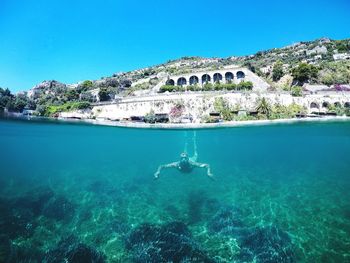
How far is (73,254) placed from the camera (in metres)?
13.2

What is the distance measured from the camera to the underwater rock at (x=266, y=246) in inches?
496

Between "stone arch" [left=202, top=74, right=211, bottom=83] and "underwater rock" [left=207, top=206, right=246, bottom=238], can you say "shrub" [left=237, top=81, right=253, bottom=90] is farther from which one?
"underwater rock" [left=207, top=206, right=246, bottom=238]

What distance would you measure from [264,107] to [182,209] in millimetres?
37557

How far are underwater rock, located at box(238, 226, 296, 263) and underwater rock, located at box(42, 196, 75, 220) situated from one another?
11474mm

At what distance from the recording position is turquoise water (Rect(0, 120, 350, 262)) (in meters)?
13.4

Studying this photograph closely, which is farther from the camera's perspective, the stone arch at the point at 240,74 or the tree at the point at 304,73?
the stone arch at the point at 240,74

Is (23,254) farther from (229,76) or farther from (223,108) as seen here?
(229,76)

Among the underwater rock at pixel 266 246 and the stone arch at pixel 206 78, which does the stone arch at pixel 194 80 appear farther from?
the underwater rock at pixel 266 246

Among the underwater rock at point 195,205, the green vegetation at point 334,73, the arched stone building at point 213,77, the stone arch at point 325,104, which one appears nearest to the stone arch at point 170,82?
the arched stone building at point 213,77

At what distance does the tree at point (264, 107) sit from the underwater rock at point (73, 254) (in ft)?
141

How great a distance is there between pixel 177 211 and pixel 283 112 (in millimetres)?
39555

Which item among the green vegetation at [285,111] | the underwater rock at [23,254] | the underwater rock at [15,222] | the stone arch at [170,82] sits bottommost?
the underwater rock at [23,254]

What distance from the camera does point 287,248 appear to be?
13406mm

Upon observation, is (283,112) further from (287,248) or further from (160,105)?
(287,248)
